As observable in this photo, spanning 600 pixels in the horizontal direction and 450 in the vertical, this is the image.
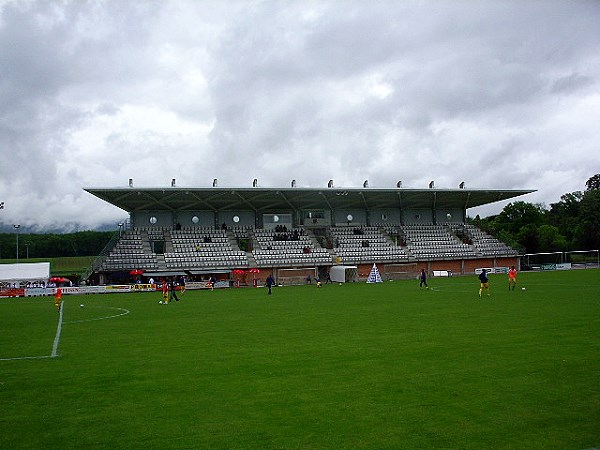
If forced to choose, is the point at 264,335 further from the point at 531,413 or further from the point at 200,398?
the point at 531,413

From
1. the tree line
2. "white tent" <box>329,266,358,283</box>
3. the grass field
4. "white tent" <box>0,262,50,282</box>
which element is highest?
the tree line

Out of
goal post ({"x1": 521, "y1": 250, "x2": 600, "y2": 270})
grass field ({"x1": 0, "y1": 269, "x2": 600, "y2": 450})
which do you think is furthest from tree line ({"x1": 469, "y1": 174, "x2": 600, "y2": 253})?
grass field ({"x1": 0, "y1": 269, "x2": 600, "y2": 450})

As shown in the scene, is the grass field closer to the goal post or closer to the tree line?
the goal post

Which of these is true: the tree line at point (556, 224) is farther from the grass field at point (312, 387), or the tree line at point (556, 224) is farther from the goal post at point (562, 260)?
the grass field at point (312, 387)

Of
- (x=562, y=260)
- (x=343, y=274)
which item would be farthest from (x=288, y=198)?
(x=562, y=260)

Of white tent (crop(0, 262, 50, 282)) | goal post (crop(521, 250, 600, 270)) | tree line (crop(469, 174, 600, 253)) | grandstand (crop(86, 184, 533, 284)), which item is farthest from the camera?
tree line (crop(469, 174, 600, 253))

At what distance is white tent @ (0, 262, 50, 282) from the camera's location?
51750 mm

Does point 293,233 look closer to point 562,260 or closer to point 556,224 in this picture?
point 562,260

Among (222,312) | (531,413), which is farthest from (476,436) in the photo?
(222,312)

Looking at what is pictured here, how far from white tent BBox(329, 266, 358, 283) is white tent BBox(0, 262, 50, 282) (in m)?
30.3

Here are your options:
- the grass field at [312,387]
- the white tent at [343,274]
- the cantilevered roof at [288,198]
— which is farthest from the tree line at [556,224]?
the grass field at [312,387]

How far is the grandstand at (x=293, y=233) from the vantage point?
59.5 metres

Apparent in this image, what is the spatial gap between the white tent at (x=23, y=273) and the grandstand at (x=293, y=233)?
5.12m

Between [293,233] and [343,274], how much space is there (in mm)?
12016
